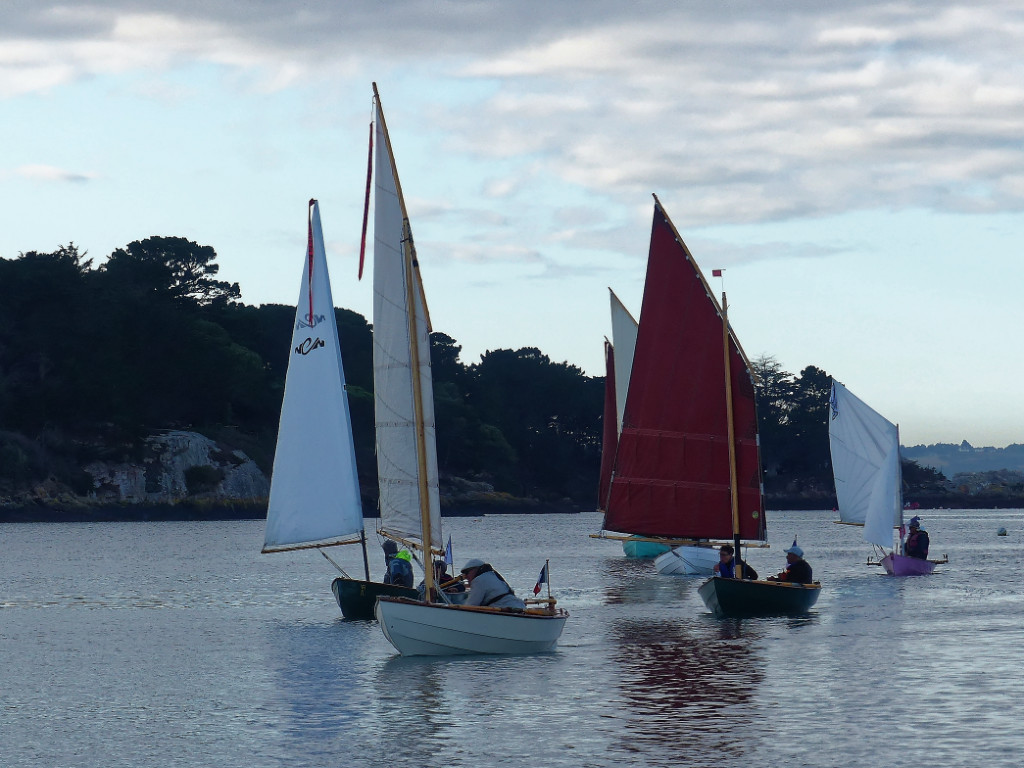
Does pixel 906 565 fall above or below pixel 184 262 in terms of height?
below

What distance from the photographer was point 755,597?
136ft

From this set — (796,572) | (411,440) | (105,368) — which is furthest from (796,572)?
(105,368)

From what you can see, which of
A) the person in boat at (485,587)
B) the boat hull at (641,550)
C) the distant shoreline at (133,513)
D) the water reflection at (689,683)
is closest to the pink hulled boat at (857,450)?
the boat hull at (641,550)

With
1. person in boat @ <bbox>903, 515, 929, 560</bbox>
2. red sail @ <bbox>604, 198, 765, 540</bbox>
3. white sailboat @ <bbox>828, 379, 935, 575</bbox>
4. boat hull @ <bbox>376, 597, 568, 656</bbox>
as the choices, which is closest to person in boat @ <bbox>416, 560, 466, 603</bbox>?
boat hull @ <bbox>376, 597, 568, 656</bbox>

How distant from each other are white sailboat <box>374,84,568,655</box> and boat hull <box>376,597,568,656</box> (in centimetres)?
2

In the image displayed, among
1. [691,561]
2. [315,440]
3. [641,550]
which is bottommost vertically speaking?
[641,550]

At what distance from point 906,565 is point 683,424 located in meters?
28.3

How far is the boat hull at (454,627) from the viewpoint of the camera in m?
31.5

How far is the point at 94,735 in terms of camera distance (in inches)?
968

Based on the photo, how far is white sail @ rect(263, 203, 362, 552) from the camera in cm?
4488

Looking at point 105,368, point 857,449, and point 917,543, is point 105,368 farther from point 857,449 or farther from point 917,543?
point 917,543

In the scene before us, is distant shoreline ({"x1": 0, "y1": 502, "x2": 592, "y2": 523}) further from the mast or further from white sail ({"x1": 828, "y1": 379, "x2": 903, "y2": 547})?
the mast

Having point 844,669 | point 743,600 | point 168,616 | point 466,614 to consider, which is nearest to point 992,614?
point 743,600

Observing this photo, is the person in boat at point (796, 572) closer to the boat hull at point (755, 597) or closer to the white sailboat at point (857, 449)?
the boat hull at point (755, 597)
